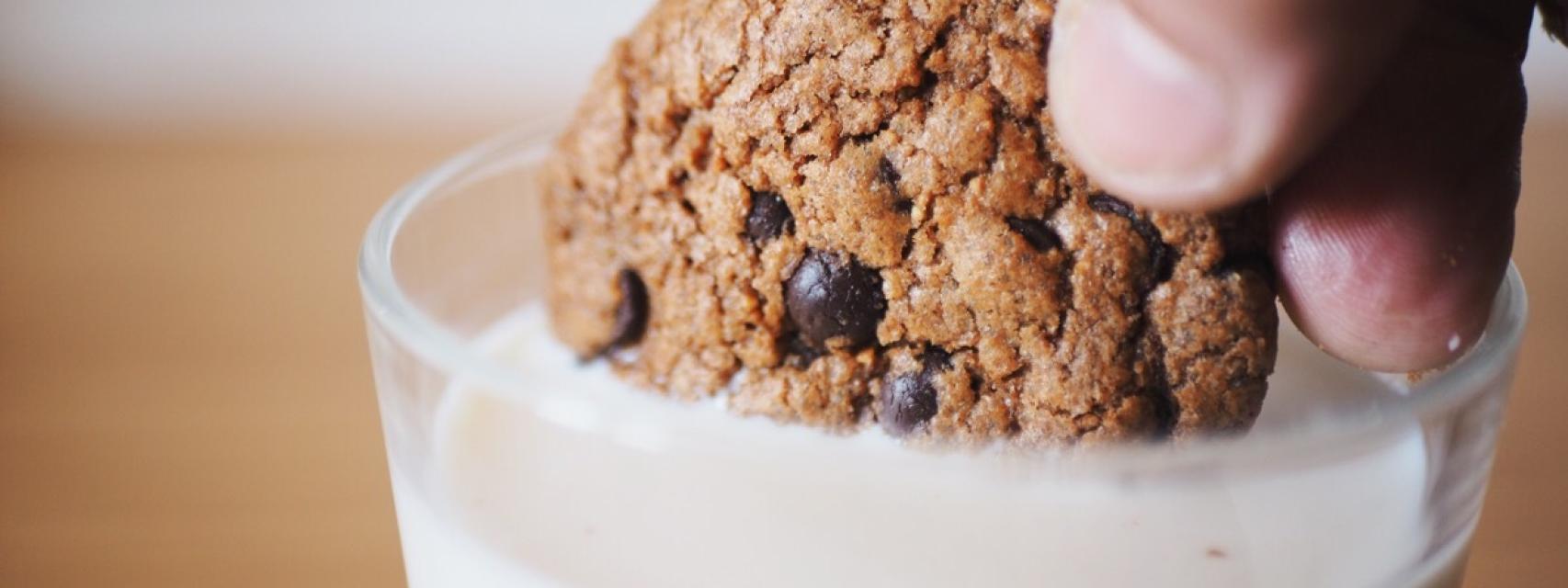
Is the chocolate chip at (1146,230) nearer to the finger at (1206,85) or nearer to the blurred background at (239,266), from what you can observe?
the finger at (1206,85)

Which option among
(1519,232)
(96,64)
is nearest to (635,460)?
(1519,232)

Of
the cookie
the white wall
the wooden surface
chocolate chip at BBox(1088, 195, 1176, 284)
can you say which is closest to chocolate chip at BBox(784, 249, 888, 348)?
the cookie

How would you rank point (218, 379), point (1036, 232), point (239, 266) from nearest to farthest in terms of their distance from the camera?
point (1036, 232), point (218, 379), point (239, 266)

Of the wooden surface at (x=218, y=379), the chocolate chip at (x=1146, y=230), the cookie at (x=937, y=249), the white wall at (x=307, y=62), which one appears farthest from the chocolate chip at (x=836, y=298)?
the white wall at (x=307, y=62)

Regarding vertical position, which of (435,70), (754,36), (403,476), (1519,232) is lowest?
(1519,232)

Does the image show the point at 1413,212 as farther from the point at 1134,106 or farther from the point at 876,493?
the point at 876,493

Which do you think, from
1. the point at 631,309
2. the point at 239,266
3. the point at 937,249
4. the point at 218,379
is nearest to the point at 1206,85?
the point at 937,249

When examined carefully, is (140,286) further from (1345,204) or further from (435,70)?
(1345,204)
